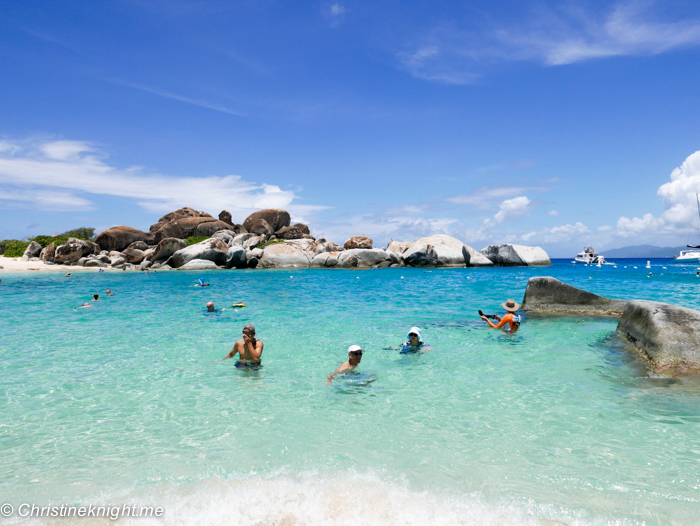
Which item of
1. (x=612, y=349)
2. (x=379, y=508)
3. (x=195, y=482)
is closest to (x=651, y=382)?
(x=612, y=349)

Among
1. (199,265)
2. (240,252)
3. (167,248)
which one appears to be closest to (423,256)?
(240,252)

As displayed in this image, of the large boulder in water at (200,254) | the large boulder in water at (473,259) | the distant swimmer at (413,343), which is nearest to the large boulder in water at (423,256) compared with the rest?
the large boulder in water at (473,259)

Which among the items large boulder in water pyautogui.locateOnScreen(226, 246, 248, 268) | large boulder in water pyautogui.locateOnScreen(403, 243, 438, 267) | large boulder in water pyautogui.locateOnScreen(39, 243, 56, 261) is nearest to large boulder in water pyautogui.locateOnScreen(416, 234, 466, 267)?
large boulder in water pyautogui.locateOnScreen(403, 243, 438, 267)

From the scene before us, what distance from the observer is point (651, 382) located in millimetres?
6406

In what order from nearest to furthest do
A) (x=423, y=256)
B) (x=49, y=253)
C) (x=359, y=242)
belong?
(x=49, y=253) < (x=423, y=256) < (x=359, y=242)

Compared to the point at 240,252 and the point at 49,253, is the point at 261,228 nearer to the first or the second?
the point at 240,252

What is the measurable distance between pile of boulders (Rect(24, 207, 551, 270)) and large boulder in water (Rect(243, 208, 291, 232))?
4.27m

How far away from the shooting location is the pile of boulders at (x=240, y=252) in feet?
156

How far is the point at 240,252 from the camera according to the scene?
47.3 m

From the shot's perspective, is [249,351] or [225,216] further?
[225,216]

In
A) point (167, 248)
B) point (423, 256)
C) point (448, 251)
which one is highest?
point (167, 248)

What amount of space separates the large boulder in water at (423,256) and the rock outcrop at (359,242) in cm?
748

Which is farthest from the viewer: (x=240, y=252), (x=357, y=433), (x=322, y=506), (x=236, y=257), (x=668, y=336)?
(x=236, y=257)

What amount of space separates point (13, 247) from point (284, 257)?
143 ft
